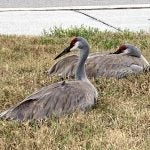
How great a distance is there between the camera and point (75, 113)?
6.16 m

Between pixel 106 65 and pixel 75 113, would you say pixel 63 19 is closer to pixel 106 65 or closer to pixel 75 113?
pixel 106 65

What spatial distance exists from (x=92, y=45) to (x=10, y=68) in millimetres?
1868

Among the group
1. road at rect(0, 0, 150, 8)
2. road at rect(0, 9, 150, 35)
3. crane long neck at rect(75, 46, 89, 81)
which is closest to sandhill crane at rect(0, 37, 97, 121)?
crane long neck at rect(75, 46, 89, 81)

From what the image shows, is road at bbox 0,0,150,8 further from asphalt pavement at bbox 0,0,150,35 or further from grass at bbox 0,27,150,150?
grass at bbox 0,27,150,150

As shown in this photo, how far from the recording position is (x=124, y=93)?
7008mm

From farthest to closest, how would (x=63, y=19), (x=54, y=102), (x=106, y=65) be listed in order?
(x=63, y=19)
(x=106, y=65)
(x=54, y=102)

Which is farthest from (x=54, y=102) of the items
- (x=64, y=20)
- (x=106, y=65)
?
(x=64, y=20)

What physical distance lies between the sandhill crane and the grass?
3.7 inches

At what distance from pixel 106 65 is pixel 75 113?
5.61 ft

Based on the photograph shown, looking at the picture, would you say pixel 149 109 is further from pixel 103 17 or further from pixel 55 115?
pixel 103 17

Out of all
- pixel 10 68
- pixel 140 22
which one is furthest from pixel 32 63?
pixel 140 22

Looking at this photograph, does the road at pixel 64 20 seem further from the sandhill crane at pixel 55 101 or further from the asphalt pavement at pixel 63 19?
the sandhill crane at pixel 55 101

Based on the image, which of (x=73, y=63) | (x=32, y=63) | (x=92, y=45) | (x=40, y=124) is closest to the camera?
(x=40, y=124)

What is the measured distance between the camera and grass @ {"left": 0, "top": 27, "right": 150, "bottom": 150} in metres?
5.46
